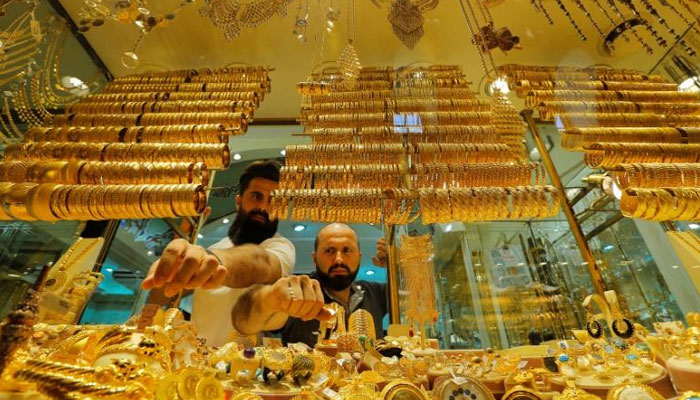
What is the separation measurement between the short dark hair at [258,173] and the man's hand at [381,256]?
0.59 metres

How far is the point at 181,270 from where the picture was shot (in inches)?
36.2

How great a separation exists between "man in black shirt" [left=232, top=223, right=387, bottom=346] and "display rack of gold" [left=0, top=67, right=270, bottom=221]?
39 cm

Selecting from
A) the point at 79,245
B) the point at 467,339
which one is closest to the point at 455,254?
the point at 467,339

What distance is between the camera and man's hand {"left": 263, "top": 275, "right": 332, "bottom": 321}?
3.42 feet

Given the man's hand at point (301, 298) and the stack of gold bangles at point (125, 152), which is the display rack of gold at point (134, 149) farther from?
the man's hand at point (301, 298)

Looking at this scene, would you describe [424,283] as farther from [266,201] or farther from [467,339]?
[266,201]

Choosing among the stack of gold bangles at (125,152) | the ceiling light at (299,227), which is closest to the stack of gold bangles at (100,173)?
the stack of gold bangles at (125,152)

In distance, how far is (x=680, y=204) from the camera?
119 centimetres

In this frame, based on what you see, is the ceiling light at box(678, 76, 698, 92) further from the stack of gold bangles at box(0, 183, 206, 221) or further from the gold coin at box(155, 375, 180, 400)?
the gold coin at box(155, 375, 180, 400)

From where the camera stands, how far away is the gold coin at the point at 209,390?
648mm

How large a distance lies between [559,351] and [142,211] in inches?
54.1

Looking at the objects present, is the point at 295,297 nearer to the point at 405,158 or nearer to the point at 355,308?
the point at 355,308

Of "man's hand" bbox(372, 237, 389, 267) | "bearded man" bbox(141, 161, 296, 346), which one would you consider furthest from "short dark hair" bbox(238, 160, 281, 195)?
"man's hand" bbox(372, 237, 389, 267)

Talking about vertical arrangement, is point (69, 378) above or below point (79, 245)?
below
